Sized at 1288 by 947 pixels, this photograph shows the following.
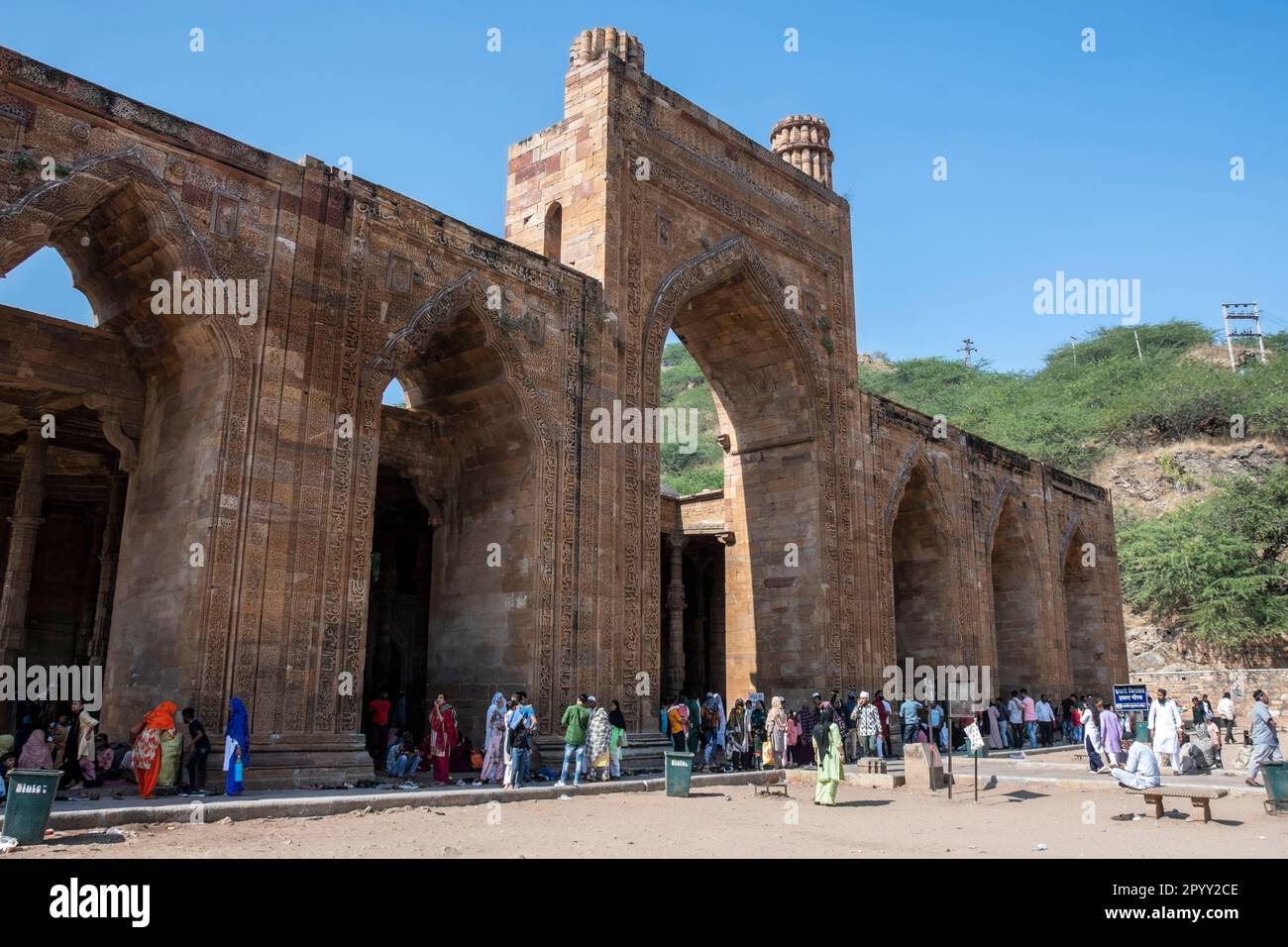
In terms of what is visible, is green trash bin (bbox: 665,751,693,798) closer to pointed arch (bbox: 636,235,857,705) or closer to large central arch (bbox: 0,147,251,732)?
large central arch (bbox: 0,147,251,732)

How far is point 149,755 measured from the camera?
9492mm

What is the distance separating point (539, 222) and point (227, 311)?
6.76m

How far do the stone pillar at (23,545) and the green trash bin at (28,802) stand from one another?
6.20 metres

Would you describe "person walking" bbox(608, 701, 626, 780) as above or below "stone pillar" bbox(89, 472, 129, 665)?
below

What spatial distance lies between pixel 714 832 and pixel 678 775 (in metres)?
2.88

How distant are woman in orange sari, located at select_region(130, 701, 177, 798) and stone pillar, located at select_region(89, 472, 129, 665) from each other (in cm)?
580

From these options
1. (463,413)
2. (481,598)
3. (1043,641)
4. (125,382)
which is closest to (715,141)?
(463,413)

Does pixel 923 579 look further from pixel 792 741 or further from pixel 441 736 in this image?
pixel 441 736

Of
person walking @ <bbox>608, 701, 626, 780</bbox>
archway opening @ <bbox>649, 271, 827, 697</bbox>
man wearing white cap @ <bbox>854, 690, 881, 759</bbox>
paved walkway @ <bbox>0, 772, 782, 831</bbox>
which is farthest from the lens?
archway opening @ <bbox>649, 271, 827, 697</bbox>

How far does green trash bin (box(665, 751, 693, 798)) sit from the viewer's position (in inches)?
462

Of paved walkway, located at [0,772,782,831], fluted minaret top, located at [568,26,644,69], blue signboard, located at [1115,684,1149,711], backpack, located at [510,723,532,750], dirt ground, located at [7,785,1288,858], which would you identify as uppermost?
fluted minaret top, located at [568,26,644,69]

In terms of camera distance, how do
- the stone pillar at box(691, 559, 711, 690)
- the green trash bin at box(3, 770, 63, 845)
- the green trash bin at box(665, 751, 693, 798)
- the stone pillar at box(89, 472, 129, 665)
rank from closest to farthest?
1. the green trash bin at box(3, 770, 63, 845)
2. the green trash bin at box(665, 751, 693, 798)
3. the stone pillar at box(89, 472, 129, 665)
4. the stone pillar at box(691, 559, 711, 690)

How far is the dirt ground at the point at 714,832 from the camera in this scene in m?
7.41

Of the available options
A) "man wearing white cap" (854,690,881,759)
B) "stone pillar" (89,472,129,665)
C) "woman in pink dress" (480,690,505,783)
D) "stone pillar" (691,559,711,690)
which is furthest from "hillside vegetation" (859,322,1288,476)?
"stone pillar" (89,472,129,665)
